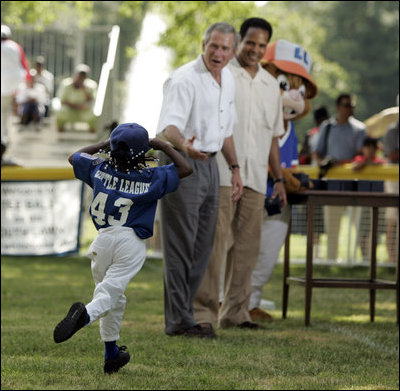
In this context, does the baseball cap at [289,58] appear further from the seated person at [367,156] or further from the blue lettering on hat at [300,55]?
the seated person at [367,156]

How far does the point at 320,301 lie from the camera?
11891mm

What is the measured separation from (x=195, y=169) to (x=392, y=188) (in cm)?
663

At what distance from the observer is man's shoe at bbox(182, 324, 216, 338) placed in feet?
26.9

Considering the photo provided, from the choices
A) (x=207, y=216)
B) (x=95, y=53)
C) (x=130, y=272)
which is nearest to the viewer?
(x=130, y=272)

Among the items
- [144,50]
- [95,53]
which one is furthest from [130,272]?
[95,53]

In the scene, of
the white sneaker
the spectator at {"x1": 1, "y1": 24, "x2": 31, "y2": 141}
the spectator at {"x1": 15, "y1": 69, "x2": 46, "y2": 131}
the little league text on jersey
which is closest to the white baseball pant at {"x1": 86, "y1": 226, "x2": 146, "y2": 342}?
the little league text on jersey

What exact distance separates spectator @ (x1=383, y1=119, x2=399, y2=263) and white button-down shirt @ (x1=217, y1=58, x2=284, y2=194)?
5438 millimetres

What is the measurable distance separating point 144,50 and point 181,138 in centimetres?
1153

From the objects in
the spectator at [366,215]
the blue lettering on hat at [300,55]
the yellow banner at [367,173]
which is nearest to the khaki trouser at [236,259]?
the blue lettering on hat at [300,55]

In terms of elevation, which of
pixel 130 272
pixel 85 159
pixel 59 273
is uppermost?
pixel 85 159

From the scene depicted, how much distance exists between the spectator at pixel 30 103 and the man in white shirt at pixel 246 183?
1210cm

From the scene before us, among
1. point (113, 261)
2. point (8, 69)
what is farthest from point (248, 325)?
point (8, 69)

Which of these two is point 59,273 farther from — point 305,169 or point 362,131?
point 362,131

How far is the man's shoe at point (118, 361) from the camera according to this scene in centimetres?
604
